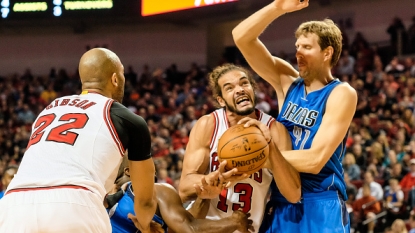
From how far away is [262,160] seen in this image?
365 centimetres

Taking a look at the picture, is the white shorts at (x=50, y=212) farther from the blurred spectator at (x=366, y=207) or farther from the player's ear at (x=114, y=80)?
the blurred spectator at (x=366, y=207)

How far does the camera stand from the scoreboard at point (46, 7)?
14.3 metres

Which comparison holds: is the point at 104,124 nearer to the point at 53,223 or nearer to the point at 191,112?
the point at 53,223

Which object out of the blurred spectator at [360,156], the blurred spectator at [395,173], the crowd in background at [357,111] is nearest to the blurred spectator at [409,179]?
the crowd in background at [357,111]

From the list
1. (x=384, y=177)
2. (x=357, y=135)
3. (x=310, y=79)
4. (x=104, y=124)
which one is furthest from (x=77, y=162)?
(x=357, y=135)

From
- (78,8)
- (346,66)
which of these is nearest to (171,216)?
(78,8)

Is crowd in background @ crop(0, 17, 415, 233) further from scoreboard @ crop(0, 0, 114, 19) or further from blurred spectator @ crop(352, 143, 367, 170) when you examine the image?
scoreboard @ crop(0, 0, 114, 19)

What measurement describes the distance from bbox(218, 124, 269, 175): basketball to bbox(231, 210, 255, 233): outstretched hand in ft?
1.57

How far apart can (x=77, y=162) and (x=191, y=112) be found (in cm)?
1170

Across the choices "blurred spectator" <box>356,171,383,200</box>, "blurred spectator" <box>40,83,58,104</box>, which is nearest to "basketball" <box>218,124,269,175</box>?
"blurred spectator" <box>356,171,383,200</box>

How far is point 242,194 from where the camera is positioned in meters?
4.17

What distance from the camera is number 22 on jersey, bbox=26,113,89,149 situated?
3115 mm

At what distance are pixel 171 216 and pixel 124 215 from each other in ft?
1.08

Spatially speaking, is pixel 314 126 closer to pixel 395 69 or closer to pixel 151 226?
pixel 151 226
